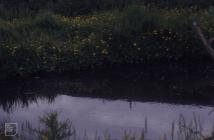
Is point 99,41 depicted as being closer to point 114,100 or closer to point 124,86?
point 124,86

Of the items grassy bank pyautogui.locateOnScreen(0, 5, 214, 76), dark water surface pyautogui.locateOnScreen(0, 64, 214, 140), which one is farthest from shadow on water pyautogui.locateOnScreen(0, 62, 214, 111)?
grassy bank pyautogui.locateOnScreen(0, 5, 214, 76)

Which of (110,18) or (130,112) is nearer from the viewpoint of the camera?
(130,112)

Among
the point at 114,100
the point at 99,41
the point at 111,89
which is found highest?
the point at 99,41

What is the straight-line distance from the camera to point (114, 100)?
400 inches

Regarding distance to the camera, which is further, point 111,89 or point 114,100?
point 111,89

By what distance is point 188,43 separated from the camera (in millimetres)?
12391

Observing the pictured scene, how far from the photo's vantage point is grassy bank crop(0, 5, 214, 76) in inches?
459

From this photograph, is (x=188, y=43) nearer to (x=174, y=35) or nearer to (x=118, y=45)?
(x=174, y=35)

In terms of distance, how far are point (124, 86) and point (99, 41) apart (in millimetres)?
1662

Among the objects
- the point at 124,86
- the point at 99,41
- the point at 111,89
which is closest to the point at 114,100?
the point at 111,89

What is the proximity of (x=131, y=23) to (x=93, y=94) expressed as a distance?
2.77 m

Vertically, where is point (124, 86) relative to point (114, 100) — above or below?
above

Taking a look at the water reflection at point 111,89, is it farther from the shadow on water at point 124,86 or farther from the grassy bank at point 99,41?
the grassy bank at point 99,41

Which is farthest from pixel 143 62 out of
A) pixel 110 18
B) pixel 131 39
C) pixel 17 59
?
pixel 17 59
